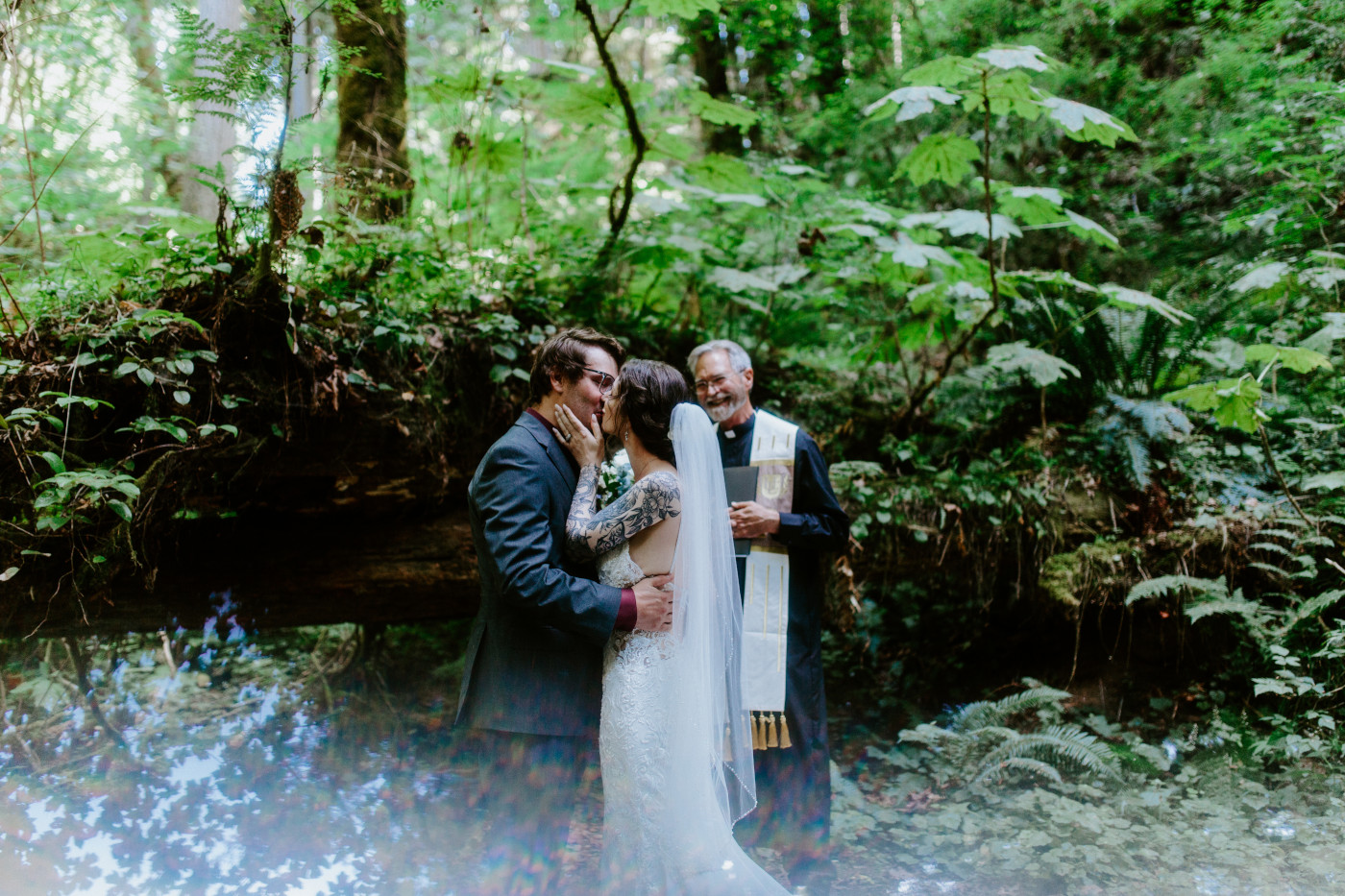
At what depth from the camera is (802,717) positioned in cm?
348

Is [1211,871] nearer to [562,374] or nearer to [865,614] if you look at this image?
[865,614]

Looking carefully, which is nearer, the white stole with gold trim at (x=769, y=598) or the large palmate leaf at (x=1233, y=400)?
the white stole with gold trim at (x=769, y=598)

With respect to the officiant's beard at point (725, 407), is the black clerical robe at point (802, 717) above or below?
below

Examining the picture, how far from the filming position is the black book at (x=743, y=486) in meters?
3.66

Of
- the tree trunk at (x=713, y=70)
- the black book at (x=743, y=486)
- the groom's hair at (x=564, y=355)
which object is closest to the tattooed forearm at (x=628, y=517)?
the groom's hair at (x=564, y=355)

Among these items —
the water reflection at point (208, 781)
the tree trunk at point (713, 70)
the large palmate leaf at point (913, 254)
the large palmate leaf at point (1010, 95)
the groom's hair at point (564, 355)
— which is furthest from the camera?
the tree trunk at point (713, 70)

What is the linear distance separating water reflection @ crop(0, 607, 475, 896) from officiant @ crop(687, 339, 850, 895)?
1.63 m

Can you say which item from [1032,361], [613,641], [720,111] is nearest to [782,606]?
[613,641]

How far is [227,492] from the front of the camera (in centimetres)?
348

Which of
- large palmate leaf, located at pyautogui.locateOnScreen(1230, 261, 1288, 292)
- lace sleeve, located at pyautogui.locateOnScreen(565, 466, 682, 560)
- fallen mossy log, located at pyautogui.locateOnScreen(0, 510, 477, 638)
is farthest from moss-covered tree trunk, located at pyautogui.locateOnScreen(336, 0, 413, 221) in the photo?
large palmate leaf, located at pyautogui.locateOnScreen(1230, 261, 1288, 292)

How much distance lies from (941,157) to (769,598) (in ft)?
9.71

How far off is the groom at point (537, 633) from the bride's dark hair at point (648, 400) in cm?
18

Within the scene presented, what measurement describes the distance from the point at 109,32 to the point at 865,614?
7734 mm

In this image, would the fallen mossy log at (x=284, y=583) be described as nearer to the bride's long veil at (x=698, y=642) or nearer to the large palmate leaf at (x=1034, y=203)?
the bride's long veil at (x=698, y=642)
